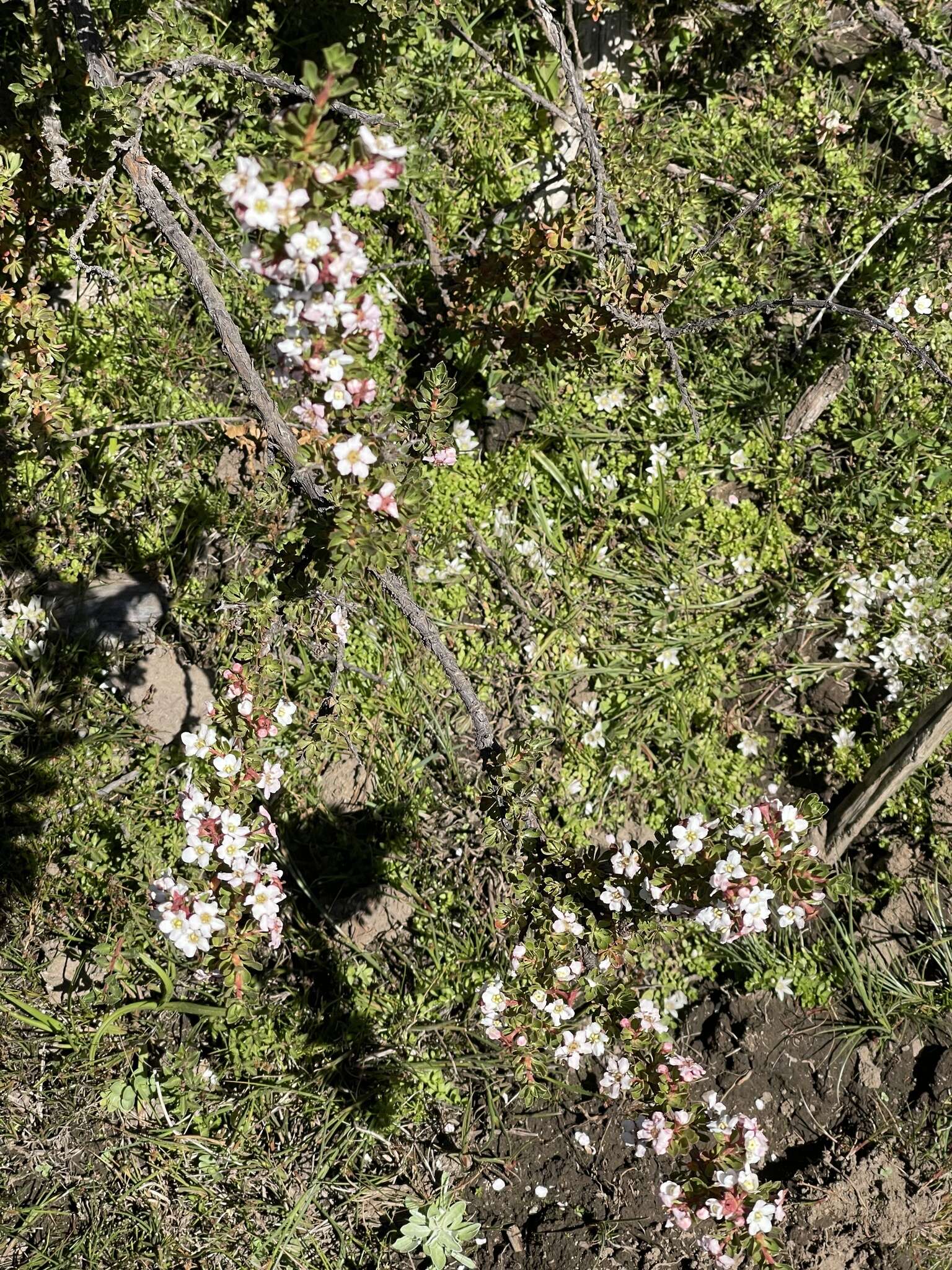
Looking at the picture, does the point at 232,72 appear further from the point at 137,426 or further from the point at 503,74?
the point at 137,426

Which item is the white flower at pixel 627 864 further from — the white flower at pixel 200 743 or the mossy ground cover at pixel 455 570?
the white flower at pixel 200 743

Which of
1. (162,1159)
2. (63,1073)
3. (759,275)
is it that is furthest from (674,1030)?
(759,275)

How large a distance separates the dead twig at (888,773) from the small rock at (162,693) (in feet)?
7.62

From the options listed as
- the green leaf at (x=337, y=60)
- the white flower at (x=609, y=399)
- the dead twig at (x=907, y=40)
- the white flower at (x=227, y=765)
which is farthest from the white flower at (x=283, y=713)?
the dead twig at (x=907, y=40)

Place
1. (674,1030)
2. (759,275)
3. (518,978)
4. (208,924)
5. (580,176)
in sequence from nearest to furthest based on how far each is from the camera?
(208,924)
(518,978)
(580,176)
(674,1030)
(759,275)

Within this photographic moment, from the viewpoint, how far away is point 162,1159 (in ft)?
10.1

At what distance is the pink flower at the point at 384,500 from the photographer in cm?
195

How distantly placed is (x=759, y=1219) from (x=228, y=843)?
1.62m

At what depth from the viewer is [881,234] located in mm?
3475

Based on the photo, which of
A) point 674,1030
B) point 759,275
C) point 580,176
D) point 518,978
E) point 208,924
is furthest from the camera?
point 759,275

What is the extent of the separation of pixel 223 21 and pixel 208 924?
3066mm

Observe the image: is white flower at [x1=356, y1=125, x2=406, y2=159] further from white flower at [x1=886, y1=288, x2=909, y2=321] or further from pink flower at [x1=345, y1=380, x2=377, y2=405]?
white flower at [x1=886, y1=288, x2=909, y2=321]

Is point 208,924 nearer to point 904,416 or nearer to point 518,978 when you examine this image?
point 518,978

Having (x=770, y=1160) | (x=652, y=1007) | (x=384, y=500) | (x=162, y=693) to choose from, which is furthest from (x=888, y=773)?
(x=162, y=693)
